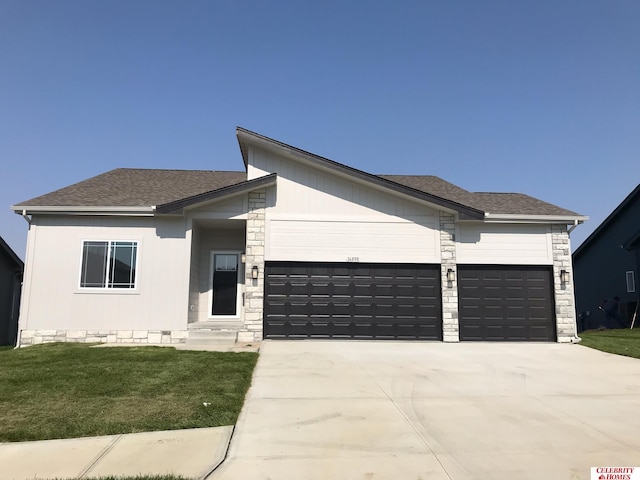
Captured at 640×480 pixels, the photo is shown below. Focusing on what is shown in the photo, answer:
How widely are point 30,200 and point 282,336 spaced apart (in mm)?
7967

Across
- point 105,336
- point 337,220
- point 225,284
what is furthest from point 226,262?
point 105,336

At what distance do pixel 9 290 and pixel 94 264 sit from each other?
9.80 meters

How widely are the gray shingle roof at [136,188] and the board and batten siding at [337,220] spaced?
2647mm

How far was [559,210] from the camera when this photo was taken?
13.9 m

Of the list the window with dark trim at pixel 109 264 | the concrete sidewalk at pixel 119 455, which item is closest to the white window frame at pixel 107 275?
the window with dark trim at pixel 109 264

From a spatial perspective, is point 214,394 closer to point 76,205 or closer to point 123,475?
point 123,475

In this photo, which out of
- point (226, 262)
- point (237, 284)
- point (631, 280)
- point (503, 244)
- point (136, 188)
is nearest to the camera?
point (503, 244)

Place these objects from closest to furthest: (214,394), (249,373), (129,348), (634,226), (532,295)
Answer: (214,394) < (249,373) < (129,348) < (532,295) < (634,226)

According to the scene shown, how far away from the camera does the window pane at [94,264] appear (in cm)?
1241

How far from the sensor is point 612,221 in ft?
76.6

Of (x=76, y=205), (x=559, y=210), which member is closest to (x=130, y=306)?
(x=76, y=205)

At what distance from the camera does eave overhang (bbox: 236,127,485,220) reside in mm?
12828

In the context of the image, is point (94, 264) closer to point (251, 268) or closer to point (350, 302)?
point (251, 268)

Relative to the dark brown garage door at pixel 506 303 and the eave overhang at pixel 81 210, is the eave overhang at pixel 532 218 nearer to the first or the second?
the dark brown garage door at pixel 506 303
